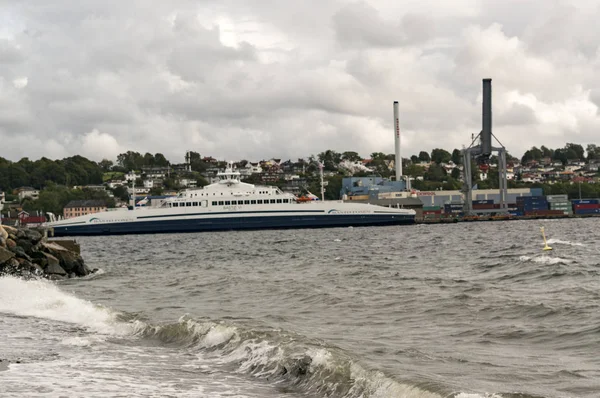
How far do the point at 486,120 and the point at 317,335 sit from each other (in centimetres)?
9214

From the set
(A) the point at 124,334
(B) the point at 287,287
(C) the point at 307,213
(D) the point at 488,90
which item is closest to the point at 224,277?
(B) the point at 287,287

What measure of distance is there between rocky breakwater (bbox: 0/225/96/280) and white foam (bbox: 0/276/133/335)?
4121 millimetres

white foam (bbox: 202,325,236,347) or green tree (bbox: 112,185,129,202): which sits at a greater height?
green tree (bbox: 112,185,129,202)

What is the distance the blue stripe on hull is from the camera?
80.4 meters

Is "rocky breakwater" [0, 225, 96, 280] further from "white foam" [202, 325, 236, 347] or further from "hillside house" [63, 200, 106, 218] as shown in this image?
"hillside house" [63, 200, 106, 218]

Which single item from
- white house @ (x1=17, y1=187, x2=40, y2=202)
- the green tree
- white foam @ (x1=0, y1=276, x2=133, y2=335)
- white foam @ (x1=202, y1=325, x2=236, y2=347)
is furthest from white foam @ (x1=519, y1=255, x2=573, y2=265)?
the green tree

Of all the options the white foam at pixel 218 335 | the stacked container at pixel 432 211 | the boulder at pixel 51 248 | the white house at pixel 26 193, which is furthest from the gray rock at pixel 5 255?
the white house at pixel 26 193

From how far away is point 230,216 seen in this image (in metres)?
81.2

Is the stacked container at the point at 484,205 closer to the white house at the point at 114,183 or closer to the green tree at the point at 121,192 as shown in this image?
the green tree at the point at 121,192

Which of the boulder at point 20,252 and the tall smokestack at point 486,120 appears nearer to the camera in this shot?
the boulder at point 20,252

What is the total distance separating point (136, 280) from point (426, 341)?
592 inches

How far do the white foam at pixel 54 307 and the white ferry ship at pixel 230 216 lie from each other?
59.4m

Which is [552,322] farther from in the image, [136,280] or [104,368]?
[136,280]

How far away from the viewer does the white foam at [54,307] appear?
14813mm
